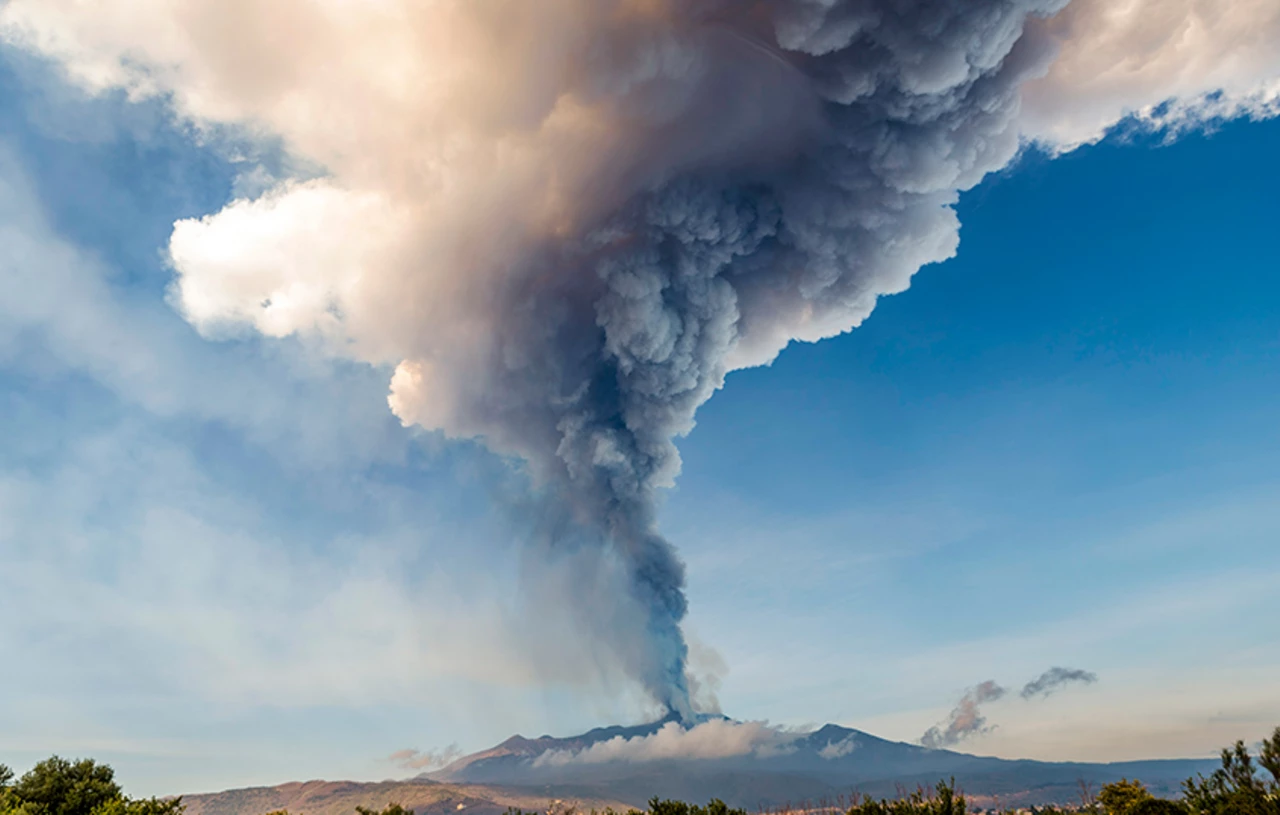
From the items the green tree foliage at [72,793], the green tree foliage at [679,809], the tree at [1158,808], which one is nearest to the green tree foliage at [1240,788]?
the tree at [1158,808]

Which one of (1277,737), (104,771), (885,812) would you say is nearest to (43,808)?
(104,771)

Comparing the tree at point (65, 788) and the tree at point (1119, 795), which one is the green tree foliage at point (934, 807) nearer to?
the tree at point (1119, 795)

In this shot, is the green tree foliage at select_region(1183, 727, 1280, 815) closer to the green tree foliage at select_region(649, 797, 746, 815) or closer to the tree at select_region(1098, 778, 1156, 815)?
the tree at select_region(1098, 778, 1156, 815)

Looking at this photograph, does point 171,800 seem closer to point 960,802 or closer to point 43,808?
point 43,808

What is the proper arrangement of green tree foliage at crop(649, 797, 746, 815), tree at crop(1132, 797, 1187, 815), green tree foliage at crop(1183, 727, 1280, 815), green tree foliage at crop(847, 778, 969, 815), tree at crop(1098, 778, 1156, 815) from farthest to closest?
tree at crop(1098, 778, 1156, 815) → tree at crop(1132, 797, 1187, 815) → green tree foliage at crop(649, 797, 746, 815) → green tree foliage at crop(1183, 727, 1280, 815) → green tree foliage at crop(847, 778, 969, 815)

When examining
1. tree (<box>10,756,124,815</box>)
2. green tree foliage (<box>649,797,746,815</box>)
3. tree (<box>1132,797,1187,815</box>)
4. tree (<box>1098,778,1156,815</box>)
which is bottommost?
tree (<box>1098,778,1156,815</box>)

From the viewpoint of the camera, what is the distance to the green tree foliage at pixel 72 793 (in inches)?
1425

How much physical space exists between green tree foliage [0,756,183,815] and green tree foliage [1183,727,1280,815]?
62017 millimetres

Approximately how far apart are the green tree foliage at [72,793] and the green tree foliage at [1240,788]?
62017 mm

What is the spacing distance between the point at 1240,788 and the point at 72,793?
6935 cm

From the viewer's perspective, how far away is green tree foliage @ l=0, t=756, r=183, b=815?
36.2 meters

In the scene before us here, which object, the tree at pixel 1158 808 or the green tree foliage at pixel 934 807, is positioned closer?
the green tree foliage at pixel 934 807

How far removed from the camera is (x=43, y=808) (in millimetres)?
36281

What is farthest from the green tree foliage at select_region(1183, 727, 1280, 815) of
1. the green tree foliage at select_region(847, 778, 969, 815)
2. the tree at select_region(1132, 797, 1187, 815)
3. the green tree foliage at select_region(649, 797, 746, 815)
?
the green tree foliage at select_region(649, 797, 746, 815)
